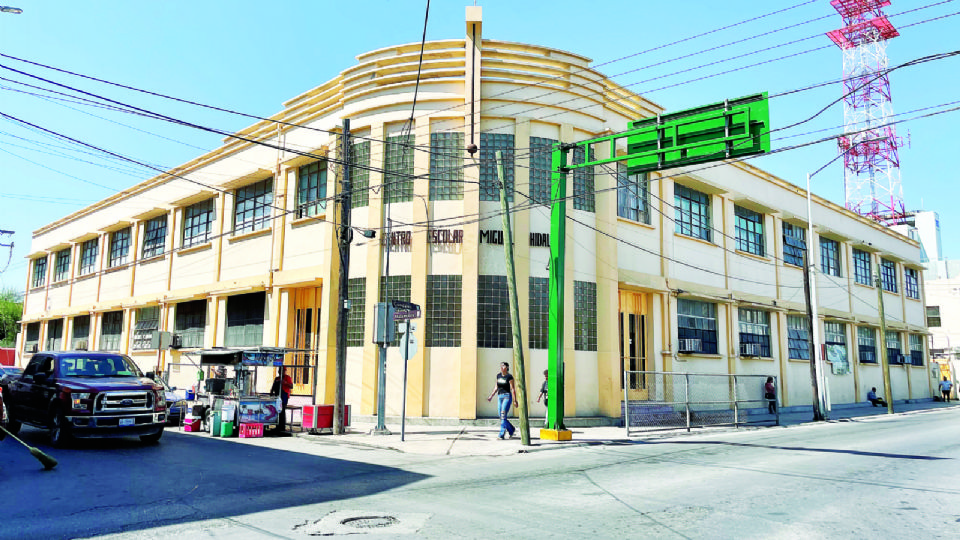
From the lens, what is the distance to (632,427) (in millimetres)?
19484

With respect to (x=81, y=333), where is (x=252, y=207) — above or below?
above

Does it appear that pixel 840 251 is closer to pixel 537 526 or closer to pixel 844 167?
pixel 844 167

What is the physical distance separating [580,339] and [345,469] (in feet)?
36.2

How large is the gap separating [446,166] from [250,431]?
9456 millimetres

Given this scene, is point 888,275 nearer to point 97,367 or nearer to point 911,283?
point 911,283

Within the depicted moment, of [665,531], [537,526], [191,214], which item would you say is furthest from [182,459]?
[191,214]

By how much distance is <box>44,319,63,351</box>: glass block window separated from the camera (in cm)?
4144

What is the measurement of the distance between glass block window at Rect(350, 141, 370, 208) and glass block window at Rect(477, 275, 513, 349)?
485 centimetres

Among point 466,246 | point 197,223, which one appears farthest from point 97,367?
point 197,223

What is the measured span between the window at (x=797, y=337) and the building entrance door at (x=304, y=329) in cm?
2168

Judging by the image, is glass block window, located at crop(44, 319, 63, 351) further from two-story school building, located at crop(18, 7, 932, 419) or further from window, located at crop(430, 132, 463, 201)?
window, located at crop(430, 132, 463, 201)

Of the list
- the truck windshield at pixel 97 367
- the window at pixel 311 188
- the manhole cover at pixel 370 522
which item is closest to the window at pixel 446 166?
the window at pixel 311 188

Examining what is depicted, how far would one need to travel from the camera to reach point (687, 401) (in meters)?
19.0

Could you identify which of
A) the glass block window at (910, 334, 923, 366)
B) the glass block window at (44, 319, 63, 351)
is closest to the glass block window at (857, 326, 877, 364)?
the glass block window at (910, 334, 923, 366)
